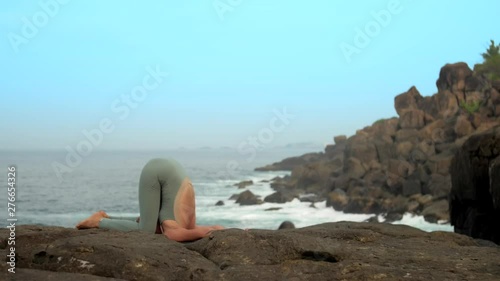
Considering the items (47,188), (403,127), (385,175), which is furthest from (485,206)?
(47,188)

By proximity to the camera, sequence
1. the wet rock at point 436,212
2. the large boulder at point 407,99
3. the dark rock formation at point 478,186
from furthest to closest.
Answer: the large boulder at point 407,99
the wet rock at point 436,212
the dark rock formation at point 478,186

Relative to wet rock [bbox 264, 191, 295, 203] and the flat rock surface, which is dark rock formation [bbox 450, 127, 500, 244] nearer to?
the flat rock surface

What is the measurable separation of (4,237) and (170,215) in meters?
1.69

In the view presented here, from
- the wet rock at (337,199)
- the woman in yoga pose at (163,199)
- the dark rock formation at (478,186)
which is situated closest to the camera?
the woman in yoga pose at (163,199)

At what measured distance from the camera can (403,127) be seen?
166 ft

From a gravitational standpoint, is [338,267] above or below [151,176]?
below

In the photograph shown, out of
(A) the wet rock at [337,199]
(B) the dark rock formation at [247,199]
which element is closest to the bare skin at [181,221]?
(A) the wet rock at [337,199]

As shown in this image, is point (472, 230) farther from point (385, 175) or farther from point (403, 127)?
point (403, 127)

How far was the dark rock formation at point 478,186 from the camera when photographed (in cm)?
1392

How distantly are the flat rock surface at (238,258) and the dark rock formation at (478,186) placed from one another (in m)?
8.59

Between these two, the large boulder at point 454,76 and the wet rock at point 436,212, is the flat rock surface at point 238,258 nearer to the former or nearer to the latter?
the wet rock at point 436,212

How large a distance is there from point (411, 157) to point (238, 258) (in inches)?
1602

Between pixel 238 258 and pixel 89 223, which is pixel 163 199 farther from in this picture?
pixel 238 258

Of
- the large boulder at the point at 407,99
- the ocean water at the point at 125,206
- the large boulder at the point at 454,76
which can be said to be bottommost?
the ocean water at the point at 125,206
